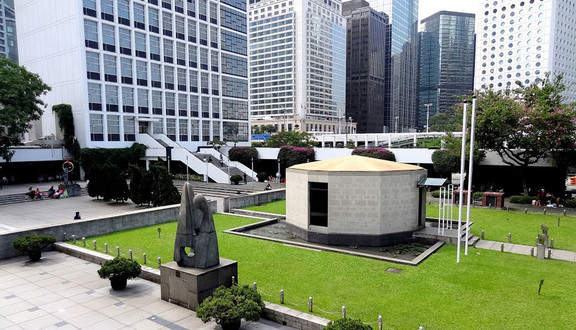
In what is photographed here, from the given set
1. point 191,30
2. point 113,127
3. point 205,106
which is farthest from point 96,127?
point 191,30

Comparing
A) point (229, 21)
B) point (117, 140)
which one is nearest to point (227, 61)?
point (229, 21)

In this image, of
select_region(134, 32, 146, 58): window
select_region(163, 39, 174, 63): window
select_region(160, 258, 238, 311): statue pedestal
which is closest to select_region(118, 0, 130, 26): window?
select_region(134, 32, 146, 58): window

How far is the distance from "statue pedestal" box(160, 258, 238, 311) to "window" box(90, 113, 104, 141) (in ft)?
154

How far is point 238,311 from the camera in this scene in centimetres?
1005

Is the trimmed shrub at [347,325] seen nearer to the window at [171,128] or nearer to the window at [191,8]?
the window at [171,128]

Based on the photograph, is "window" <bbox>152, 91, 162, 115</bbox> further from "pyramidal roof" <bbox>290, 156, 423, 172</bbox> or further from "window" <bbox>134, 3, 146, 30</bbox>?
"pyramidal roof" <bbox>290, 156, 423, 172</bbox>

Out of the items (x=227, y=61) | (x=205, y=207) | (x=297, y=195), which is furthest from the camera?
(x=227, y=61)

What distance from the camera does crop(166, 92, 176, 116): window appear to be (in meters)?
62.4

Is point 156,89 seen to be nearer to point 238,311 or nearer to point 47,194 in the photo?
point 47,194

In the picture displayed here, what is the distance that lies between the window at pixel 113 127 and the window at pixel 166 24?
1718cm

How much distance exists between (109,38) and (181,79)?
13.4 m

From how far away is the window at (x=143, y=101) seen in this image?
192 feet

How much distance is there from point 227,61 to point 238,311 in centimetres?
6789

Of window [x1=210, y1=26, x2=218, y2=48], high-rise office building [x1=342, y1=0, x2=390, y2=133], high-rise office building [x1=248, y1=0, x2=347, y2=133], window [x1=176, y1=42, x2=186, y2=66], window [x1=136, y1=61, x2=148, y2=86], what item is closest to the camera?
window [x1=136, y1=61, x2=148, y2=86]
